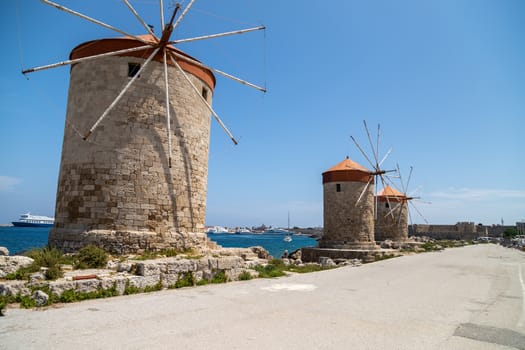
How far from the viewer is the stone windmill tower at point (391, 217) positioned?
104 ft

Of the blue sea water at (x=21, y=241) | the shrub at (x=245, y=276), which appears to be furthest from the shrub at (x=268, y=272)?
the blue sea water at (x=21, y=241)

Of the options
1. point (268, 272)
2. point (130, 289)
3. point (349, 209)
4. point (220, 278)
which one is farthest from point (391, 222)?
point (130, 289)

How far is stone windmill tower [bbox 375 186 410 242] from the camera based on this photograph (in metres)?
31.7

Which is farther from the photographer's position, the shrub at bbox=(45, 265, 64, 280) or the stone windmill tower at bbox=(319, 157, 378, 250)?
the stone windmill tower at bbox=(319, 157, 378, 250)

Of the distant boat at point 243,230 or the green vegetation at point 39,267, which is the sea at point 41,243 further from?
the distant boat at point 243,230

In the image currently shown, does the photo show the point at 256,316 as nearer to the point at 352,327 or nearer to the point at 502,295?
the point at 352,327

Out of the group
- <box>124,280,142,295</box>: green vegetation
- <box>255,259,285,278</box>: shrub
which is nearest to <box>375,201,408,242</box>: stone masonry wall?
<box>255,259,285,278</box>: shrub

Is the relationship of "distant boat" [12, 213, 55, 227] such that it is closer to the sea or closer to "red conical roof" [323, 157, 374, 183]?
the sea

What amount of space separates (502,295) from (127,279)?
327 inches

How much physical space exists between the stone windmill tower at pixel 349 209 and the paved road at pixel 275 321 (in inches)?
594

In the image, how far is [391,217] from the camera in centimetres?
3216

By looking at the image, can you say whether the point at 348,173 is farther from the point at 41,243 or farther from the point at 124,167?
the point at 41,243

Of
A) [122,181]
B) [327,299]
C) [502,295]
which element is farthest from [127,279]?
[502,295]

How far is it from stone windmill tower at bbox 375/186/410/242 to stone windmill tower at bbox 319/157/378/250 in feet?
31.5
